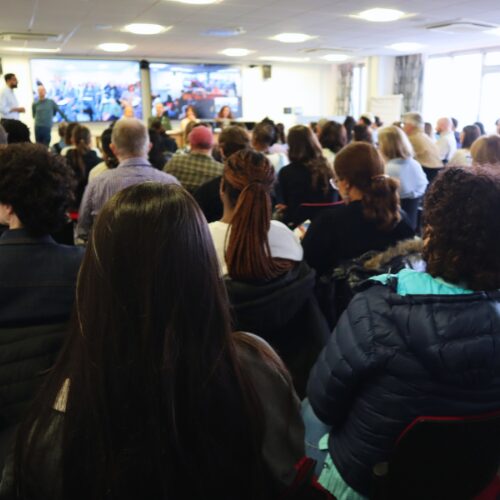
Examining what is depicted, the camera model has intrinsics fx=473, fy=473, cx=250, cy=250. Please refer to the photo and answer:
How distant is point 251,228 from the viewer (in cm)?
167

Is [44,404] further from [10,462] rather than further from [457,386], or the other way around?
[457,386]

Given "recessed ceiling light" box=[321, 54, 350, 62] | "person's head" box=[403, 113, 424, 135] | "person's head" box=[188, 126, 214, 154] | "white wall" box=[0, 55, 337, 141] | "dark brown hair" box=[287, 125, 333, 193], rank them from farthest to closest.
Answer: "white wall" box=[0, 55, 337, 141]
"recessed ceiling light" box=[321, 54, 350, 62]
"person's head" box=[403, 113, 424, 135]
"person's head" box=[188, 126, 214, 154]
"dark brown hair" box=[287, 125, 333, 193]

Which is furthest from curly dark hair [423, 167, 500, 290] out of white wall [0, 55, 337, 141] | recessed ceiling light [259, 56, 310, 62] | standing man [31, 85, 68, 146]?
recessed ceiling light [259, 56, 310, 62]

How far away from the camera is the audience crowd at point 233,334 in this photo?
721 millimetres

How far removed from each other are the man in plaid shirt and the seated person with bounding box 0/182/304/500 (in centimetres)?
271

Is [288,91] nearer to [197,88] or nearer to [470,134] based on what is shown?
[197,88]

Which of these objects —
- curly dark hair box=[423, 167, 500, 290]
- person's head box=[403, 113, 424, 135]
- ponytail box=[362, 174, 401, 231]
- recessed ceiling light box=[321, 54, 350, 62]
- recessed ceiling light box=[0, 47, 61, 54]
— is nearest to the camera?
curly dark hair box=[423, 167, 500, 290]

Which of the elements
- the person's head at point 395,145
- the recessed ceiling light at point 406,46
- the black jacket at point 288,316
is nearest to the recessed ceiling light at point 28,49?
the recessed ceiling light at point 406,46

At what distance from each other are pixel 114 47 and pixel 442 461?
32.5 ft

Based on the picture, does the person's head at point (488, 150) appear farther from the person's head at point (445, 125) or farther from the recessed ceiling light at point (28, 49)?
the recessed ceiling light at point (28, 49)

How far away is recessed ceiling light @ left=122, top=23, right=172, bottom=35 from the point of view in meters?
7.11

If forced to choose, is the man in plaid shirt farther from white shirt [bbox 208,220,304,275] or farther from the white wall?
the white wall

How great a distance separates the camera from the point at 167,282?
2.38ft

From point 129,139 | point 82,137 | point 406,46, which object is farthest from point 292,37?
point 129,139
